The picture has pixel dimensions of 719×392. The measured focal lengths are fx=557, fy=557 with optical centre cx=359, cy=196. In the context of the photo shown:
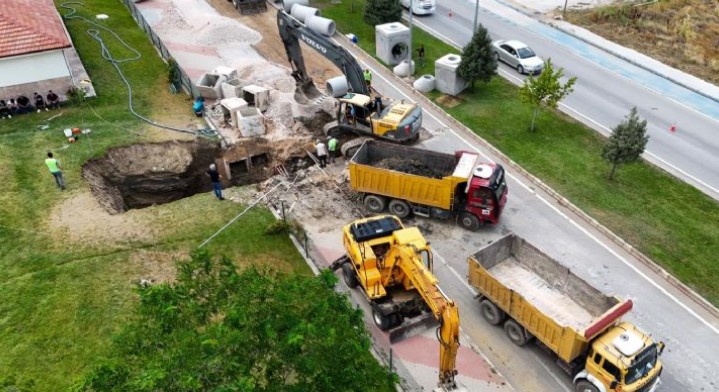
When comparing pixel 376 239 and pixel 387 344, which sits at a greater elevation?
pixel 376 239

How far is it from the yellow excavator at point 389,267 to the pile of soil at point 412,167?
3916 millimetres

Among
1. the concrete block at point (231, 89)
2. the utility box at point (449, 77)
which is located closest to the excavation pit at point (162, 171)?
the concrete block at point (231, 89)

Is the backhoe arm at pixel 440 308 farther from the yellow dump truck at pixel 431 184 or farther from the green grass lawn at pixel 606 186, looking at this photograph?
the green grass lawn at pixel 606 186

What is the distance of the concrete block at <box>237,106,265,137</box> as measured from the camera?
2536 cm

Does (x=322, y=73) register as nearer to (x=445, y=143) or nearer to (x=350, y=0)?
(x=445, y=143)

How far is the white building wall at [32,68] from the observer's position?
25.8 m

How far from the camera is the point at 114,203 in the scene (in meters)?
22.0

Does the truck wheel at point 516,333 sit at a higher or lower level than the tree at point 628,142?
lower

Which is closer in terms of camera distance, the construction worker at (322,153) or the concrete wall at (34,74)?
the construction worker at (322,153)

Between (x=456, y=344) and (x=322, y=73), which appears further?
(x=322, y=73)

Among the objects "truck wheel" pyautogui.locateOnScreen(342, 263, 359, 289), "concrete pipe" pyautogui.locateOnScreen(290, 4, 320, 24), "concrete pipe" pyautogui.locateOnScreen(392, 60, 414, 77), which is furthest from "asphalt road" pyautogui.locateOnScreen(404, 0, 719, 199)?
"truck wheel" pyautogui.locateOnScreen(342, 263, 359, 289)

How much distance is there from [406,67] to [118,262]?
770 inches

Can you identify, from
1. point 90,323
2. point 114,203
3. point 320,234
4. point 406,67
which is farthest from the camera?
point 406,67

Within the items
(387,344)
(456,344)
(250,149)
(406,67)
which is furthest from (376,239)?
(406,67)
